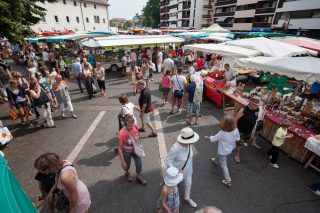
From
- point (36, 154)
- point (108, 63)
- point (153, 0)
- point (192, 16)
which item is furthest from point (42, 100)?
point (153, 0)

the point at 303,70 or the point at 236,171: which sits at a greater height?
the point at 303,70

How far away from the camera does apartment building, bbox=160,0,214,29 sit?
196ft

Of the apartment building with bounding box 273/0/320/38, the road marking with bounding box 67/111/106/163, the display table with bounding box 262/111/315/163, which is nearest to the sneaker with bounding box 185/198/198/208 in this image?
the road marking with bounding box 67/111/106/163

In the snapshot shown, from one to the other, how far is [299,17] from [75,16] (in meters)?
45.0

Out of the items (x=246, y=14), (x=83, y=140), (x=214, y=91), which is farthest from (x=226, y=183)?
(x=246, y=14)

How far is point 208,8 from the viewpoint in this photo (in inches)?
2352

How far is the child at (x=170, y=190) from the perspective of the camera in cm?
260

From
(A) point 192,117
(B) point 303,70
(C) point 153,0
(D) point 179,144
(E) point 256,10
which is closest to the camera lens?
(D) point 179,144

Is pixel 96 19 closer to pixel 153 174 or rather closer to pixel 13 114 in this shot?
pixel 13 114

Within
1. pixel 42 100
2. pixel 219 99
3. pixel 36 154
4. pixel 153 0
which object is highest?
pixel 153 0

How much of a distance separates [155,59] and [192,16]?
2217 inches

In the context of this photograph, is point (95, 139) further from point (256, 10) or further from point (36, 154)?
point (256, 10)

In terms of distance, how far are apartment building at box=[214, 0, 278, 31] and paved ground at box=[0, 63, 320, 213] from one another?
36.1m

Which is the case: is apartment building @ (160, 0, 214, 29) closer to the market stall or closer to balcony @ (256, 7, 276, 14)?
balcony @ (256, 7, 276, 14)
